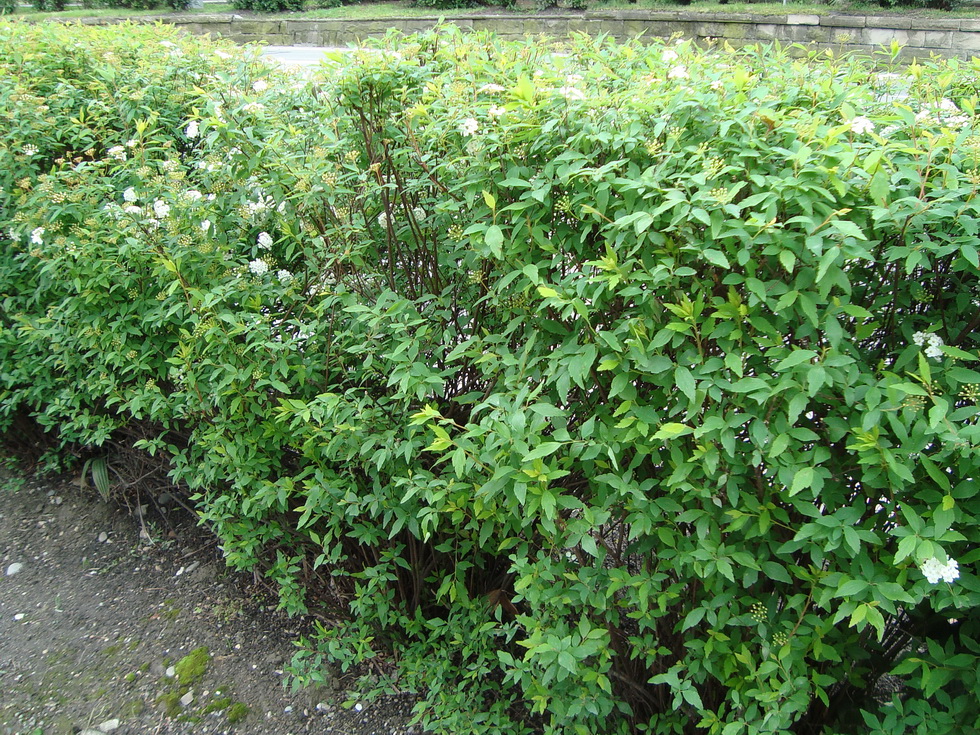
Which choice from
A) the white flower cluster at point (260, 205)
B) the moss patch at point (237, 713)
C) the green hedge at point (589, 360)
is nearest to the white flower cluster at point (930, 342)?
the green hedge at point (589, 360)

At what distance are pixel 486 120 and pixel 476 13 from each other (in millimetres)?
15515

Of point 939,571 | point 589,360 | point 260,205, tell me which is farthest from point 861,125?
point 260,205

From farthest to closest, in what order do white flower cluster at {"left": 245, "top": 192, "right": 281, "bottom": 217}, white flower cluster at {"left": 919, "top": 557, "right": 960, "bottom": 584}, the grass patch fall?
the grass patch, white flower cluster at {"left": 245, "top": 192, "right": 281, "bottom": 217}, white flower cluster at {"left": 919, "top": 557, "right": 960, "bottom": 584}

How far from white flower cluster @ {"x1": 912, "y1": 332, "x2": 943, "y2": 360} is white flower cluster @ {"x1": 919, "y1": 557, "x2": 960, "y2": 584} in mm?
457

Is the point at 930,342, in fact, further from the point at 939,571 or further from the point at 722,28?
the point at 722,28

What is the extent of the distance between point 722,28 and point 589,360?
1365 centimetres

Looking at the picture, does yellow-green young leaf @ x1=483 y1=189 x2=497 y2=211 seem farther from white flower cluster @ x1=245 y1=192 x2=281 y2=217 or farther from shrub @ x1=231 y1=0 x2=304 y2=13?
shrub @ x1=231 y1=0 x2=304 y2=13

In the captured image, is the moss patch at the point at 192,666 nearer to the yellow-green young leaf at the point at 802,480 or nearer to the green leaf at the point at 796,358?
the yellow-green young leaf at the point at 802,480

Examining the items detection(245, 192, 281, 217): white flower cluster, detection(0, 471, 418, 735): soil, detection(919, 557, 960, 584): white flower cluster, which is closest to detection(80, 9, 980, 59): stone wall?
detection(245, 192, 281, 217): white flower cluster

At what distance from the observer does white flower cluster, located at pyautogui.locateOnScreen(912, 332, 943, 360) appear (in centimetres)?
180

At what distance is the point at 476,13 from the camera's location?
1620 centimetres

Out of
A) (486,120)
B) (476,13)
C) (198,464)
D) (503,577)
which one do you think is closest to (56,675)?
(198,464)

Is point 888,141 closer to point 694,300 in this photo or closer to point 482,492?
point 694,300

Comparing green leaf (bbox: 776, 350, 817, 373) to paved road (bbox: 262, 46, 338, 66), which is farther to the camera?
paved road (bbox: 262, 46, 338, 66)
